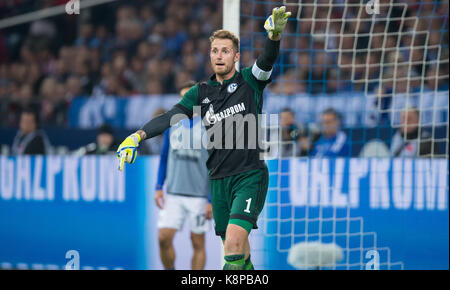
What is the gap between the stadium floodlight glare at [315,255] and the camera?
285 inches

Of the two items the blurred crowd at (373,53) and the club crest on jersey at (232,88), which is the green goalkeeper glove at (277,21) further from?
the blurred crowd at (373,53)

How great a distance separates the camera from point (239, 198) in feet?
16.4

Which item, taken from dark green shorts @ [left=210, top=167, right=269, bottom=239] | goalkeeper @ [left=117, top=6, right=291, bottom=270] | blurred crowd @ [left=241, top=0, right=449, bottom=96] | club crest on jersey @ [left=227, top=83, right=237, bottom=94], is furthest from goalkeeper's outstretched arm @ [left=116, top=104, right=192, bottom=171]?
blurred crowd @ [left=241, top=0, right=449, bottom=96]

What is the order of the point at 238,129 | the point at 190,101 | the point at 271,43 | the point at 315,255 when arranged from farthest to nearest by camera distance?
the point at 315,255
the point at 190,101
the point at 238,129
the point at 271,43

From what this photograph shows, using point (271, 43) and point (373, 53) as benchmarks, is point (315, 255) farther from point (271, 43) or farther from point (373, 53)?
point (271, 43)

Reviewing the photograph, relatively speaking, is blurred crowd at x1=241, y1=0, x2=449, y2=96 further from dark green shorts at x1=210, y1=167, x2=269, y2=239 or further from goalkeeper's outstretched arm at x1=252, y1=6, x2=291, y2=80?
dark green shorts at x1=210, y1=167, x2=269, y2=239

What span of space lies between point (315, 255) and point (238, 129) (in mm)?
2643

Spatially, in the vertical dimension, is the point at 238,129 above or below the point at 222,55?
below

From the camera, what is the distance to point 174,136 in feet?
23.6

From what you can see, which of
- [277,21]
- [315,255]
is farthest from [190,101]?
[315,255]

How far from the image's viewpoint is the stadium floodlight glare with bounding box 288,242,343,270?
7242mm
